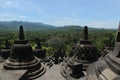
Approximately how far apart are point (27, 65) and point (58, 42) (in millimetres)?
47066

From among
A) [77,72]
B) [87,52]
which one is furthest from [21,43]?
[77,72]

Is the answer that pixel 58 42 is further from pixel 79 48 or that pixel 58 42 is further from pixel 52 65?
pixel 79 48

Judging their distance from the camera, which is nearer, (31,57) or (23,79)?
(23,79)

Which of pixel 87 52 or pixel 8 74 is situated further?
pixel 87 52

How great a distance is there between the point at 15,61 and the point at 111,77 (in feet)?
49.0

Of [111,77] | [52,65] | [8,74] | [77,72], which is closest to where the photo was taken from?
[111,77]

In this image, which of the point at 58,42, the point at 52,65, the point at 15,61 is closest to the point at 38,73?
the point at 15,61

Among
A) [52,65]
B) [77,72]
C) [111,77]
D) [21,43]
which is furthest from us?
[52,65]

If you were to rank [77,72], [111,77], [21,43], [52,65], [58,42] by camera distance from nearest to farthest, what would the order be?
[111,77] < [77,72] < [21,43] < [52,65] < [58,42]

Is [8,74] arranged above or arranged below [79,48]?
below

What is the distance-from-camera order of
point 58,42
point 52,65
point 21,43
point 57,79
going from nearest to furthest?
1. point 57,79
2. point 21,43
3. point 52,65
4. point 58,42

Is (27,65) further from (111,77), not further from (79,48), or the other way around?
(111,77)

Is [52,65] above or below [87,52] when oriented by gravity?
below

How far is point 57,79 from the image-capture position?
21.8 m
